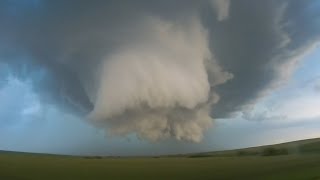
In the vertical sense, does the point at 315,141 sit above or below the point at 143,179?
above

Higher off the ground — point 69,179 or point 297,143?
point 297,143

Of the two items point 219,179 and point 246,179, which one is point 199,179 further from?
point 246,179

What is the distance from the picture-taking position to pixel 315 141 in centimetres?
17788

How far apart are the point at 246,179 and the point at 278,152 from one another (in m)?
101

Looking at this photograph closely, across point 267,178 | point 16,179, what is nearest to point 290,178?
point 267,178

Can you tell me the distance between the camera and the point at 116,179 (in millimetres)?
48344

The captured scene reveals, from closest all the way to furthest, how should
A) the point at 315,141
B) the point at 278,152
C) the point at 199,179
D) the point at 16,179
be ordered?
the point at 16,179 → the point at 199,179 → the point at 278,152 → the point at 315,141

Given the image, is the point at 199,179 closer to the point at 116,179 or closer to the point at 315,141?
the point at 116,179

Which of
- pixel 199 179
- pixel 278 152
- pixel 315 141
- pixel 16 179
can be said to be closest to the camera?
pixel 16 179

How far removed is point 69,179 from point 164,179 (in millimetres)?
10124

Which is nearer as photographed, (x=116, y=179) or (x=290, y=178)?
(x=290, y=178)

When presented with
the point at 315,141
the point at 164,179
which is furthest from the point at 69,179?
the point at 315,141

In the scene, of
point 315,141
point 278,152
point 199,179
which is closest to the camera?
point 199,179

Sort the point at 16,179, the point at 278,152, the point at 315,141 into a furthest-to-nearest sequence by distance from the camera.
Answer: the point at 315,141 → the point at 278,152 → the point at 16,179
